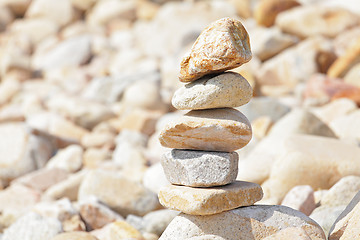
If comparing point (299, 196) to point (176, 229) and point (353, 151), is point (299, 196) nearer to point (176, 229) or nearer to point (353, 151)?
point (353, 151)

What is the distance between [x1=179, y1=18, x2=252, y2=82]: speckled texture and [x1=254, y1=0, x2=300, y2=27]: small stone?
8824 millimetres

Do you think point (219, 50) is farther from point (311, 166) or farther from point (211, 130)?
point (311, 166)

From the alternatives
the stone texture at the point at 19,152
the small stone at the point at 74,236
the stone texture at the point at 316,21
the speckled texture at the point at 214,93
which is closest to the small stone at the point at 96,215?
the small stone at the point at 74,236

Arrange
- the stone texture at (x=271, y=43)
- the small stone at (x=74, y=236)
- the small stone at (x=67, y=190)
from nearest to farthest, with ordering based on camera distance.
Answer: the small stone at (x=74, y=236) < the small stone at (x=67, y=190) < the stone texture at (x=271, y=43)

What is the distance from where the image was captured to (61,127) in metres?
8.89

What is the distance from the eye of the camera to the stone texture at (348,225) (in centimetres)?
299

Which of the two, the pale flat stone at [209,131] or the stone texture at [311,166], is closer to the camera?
the pale flat stone at [209,131]

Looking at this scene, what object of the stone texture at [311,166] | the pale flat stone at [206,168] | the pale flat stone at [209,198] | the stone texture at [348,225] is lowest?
the stone texture at [311,166]

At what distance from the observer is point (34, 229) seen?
441 centimetres

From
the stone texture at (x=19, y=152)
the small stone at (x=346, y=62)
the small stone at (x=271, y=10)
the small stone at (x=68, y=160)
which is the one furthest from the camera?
the small stone at (x=271, y=10)

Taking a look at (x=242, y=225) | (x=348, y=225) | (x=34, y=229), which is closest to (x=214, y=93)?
(x=242, y=225)

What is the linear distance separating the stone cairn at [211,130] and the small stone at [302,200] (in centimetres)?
104

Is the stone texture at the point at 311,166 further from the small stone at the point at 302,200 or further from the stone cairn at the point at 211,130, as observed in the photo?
the stone cairn at the point at 211,130

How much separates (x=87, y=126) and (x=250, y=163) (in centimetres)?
461
